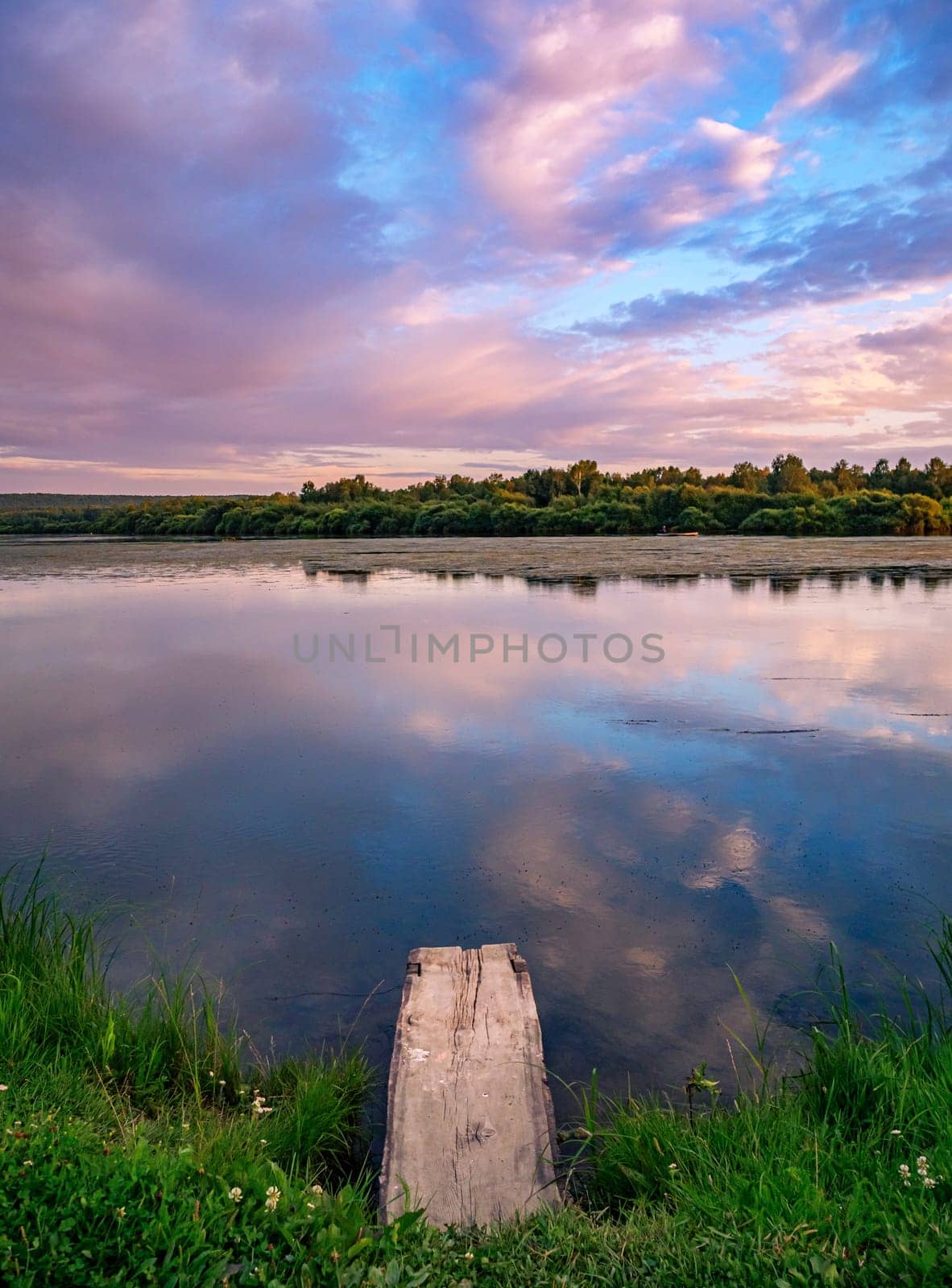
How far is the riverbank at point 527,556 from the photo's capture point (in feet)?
79.3

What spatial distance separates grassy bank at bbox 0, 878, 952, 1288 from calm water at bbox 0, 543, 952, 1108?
1.22 feet

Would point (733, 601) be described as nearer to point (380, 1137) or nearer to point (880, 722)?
point (880, 722)

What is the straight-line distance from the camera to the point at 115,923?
4250mm

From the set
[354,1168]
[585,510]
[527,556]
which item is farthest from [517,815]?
[585,510]

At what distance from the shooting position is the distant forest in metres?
46.7

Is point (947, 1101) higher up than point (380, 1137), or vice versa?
point (947, 1101)

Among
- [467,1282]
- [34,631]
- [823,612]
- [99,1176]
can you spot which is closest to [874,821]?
[467,1282]

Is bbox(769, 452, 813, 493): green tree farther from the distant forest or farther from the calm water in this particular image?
the calm water

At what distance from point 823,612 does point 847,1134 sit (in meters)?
13.2

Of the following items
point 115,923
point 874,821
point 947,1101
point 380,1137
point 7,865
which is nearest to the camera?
point 947,1101

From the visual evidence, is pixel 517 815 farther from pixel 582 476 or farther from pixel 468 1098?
pixel 582 476

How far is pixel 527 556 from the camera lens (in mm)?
31719

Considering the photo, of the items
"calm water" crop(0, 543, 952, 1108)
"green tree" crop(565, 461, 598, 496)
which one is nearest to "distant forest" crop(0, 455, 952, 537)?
"green tree" crop(565, 461, 598, 496)

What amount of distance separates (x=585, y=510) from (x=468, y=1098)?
2040 inches
